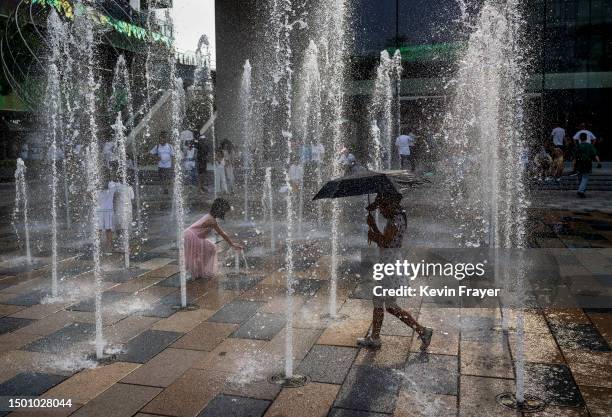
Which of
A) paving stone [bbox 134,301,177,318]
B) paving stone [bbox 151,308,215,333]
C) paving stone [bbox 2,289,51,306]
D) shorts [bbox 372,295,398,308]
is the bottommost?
paving stone [bbox 151,308,215,333]

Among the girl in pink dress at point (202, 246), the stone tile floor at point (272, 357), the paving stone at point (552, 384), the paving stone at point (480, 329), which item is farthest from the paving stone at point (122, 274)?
the paving stone at point (552, 384)

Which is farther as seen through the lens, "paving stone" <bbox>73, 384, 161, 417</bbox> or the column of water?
the column of water

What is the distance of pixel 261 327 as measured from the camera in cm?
535

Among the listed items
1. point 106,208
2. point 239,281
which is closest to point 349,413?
point 239,281

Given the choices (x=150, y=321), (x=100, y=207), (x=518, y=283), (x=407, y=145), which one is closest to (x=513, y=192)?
(x=407, y=145)

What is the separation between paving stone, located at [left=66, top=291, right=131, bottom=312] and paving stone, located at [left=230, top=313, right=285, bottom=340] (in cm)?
170

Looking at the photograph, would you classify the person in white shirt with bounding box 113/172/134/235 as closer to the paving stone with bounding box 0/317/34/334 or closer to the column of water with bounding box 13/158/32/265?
the column of water with bounding box 13/158/32/265

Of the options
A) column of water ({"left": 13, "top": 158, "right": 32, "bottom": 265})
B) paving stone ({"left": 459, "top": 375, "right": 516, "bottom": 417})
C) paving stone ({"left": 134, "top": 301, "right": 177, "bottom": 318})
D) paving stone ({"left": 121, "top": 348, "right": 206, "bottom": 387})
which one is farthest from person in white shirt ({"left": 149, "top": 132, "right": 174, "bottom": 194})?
paving stone ({"left": 459, "top": 375, "right": 516, "bottom": 417})

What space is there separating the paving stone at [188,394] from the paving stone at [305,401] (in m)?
0.48

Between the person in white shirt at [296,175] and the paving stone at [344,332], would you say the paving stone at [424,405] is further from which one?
the person in white shirt at [296,175]

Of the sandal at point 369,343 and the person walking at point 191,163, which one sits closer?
the sandal at point 369,343

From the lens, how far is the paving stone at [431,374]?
3.99 meters

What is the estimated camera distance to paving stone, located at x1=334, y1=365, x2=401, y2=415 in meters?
3.75

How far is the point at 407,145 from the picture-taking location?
1842cm
